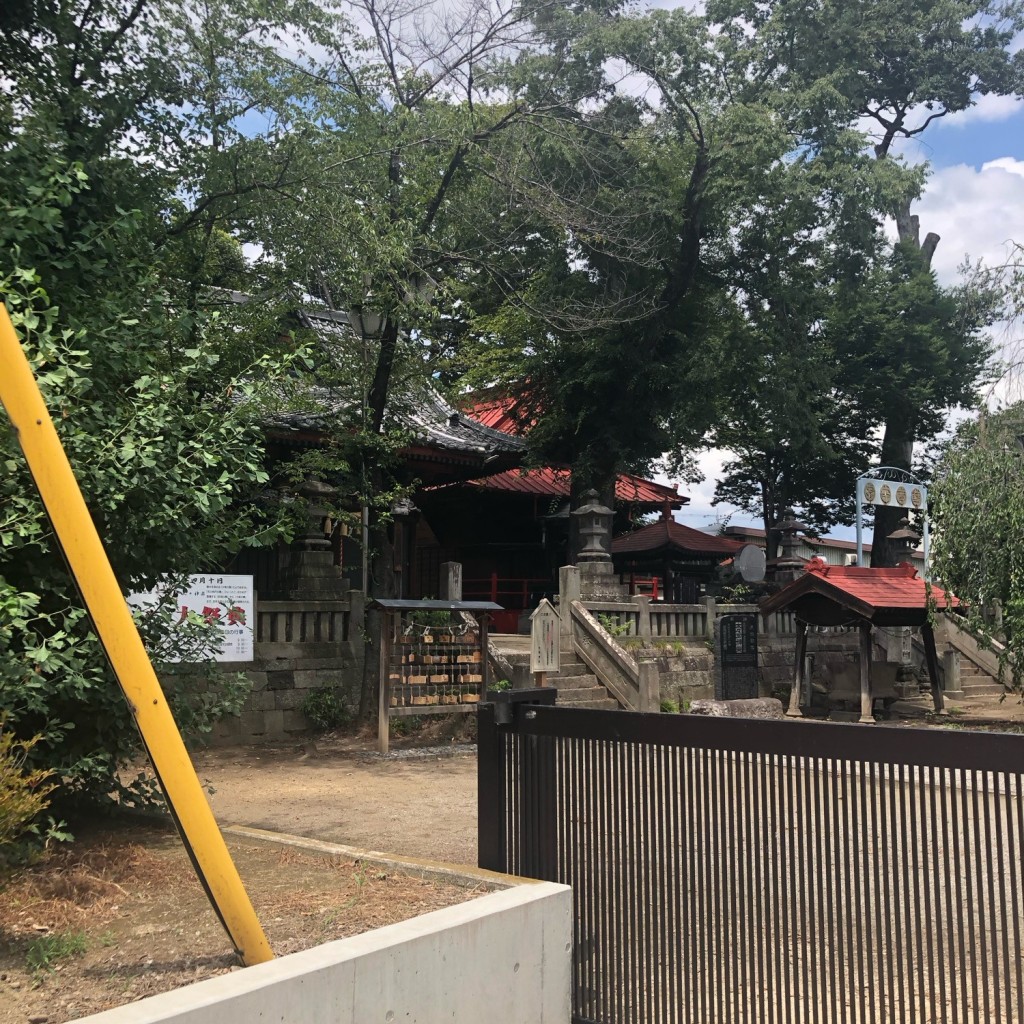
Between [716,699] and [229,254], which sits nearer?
[229,254]

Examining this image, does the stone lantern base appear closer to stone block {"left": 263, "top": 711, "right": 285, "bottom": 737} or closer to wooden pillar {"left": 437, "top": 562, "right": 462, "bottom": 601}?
wooden pillar {"left": 437, "top": 562, "right": 462, "bottom": 601}

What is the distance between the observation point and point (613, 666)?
15.4 metres

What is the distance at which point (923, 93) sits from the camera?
30.9 meters

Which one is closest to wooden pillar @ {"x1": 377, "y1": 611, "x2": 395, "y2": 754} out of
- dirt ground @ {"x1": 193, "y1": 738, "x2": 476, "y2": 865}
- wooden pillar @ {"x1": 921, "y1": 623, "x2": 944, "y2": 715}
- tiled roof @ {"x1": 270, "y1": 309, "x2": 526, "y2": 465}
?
dirt ground @ {"x1": 193, "y1": 738, "x2": 476, "y2": 865}

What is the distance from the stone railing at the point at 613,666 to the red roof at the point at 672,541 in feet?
33.1

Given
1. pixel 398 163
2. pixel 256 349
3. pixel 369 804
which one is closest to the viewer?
pixel 369 804

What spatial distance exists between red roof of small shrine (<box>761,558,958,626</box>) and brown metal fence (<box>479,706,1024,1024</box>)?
491 inches

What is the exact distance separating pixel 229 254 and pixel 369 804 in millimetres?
7493

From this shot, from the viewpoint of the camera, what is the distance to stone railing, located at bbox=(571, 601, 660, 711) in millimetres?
14766

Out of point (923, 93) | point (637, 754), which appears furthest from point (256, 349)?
point (923, 93)

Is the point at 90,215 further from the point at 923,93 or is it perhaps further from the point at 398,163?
the point at 923,93

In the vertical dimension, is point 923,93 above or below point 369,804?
above

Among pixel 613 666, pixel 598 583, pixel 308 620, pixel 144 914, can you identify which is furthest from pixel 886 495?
pixel 144 914

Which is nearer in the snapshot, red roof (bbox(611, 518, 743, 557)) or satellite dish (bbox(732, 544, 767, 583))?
satellite dish (bbox(732, 544, 767, 583))
